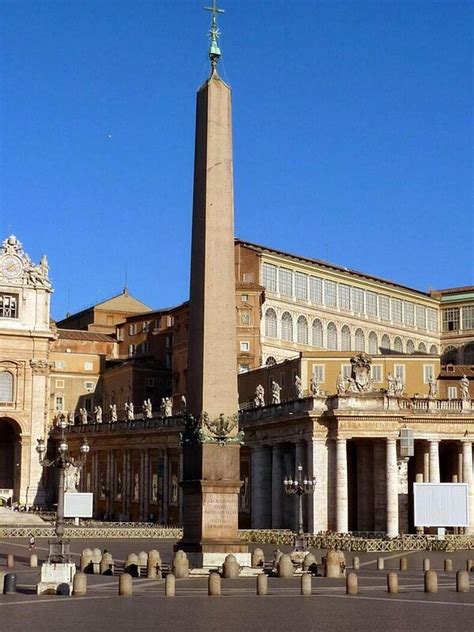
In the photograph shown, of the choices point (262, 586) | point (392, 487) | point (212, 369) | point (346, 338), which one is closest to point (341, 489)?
point (392, 487)

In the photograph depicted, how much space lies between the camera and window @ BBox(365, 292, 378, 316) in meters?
102

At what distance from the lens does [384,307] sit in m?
104

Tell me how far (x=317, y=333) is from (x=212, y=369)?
66121 mm

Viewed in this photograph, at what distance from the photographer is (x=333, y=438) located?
58.4 meters

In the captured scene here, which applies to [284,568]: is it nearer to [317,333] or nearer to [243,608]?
[243,608]

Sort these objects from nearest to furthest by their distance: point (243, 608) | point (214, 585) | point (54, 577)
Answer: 1. point (243, 608)
2. point (214, 585)
3. point (54, 577)

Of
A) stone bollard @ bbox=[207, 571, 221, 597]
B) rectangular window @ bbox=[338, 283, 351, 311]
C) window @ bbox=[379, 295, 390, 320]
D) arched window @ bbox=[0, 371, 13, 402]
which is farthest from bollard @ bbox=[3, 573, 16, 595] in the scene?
window @ bbox=[379, 295, 390, 320]

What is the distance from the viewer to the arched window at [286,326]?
301 ft

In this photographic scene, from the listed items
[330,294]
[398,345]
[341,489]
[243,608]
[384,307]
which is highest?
[330,294]

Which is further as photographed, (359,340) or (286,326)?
(359,340)

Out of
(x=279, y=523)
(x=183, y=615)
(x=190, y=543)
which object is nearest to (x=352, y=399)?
(x=279, y=523)

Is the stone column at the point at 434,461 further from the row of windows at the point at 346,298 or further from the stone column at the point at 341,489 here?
the row of windows at the point at 346,298

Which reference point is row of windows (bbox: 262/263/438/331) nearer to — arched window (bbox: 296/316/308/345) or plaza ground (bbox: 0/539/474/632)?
arched window (bbox: 296/316/308/345)

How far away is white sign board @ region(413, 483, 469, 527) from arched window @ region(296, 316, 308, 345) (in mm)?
47033
